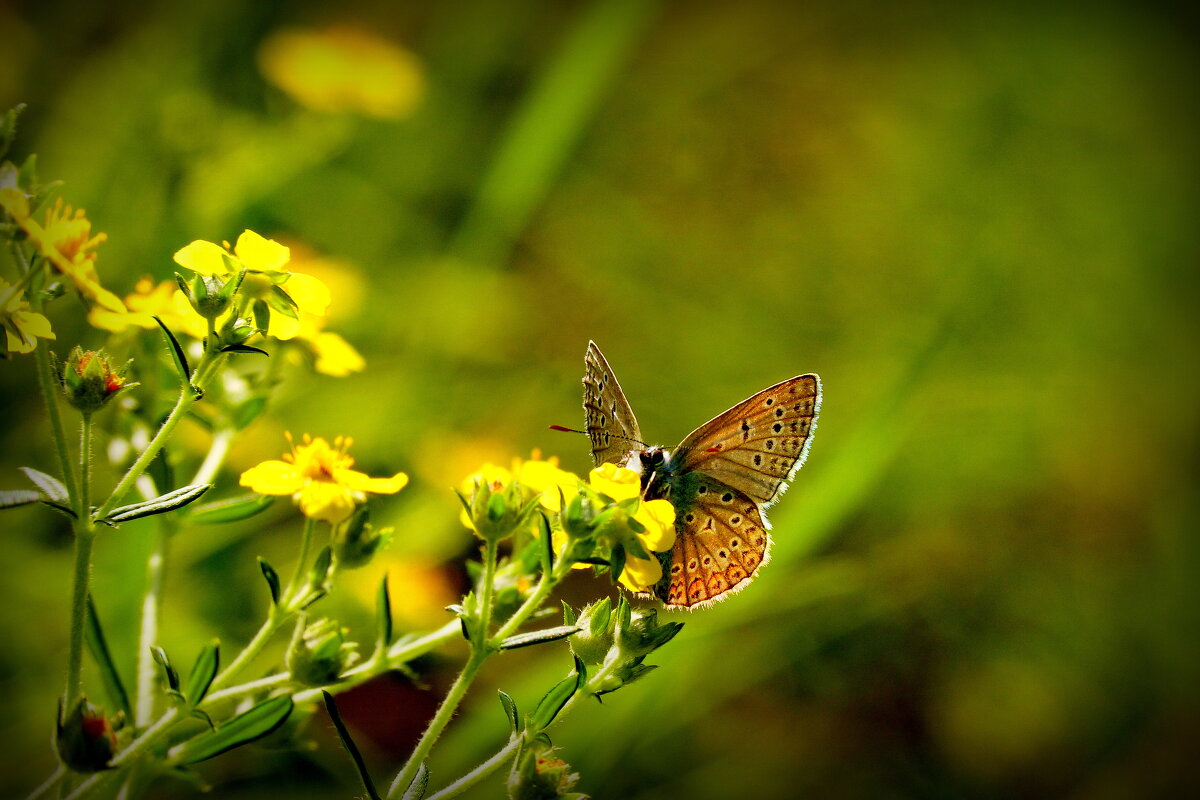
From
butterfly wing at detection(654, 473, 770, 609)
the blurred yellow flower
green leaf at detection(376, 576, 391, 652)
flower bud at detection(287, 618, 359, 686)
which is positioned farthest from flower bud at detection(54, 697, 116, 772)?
the blurred yellow flower

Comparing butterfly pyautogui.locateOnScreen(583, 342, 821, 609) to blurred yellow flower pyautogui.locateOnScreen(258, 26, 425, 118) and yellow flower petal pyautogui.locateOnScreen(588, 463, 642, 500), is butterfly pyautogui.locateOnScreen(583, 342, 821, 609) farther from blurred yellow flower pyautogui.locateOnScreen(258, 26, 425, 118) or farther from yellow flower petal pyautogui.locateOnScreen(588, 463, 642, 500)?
blurred yellow flower pyautogui.locateOnScreen(258, 26, 425, 118)

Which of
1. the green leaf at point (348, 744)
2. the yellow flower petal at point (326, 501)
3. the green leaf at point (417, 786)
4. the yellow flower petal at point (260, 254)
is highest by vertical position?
the yellow flower petal at point (260, 254)

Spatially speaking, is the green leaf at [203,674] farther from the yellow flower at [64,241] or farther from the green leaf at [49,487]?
the yellow flower at [64,241]

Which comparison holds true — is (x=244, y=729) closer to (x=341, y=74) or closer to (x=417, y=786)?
(x=417, y=786)

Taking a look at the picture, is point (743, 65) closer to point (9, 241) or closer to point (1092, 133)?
point (1092, 133)

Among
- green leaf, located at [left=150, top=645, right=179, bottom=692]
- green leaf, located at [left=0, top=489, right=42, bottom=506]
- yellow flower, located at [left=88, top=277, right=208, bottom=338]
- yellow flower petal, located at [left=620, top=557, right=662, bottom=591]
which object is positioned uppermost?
yellow flower petal, located at [left=620, top=557, right=662, bottom=591]

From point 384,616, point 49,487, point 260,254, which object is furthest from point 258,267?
point 384,616

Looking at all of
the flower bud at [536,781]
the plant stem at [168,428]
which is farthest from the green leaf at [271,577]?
the flower bud at [536,781]
